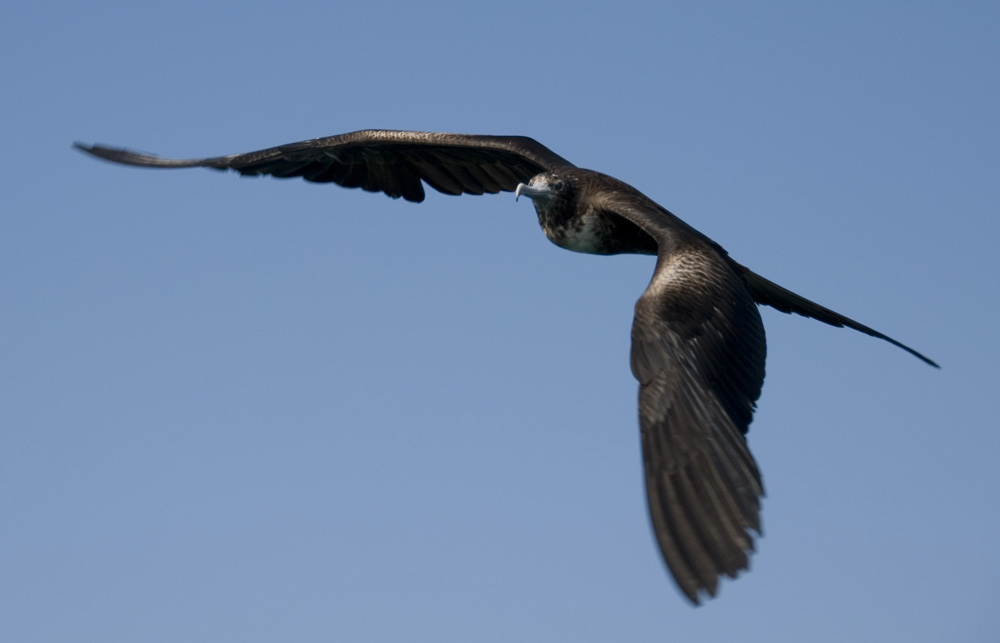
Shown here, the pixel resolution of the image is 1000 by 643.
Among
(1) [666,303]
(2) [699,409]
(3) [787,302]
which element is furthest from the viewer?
(3) [787,302]

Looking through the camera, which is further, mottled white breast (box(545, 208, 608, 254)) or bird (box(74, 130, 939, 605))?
mottled white breast (box(545, 208, 608, 254))

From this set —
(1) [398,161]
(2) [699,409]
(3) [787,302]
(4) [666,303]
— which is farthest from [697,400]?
(1) [398,161]

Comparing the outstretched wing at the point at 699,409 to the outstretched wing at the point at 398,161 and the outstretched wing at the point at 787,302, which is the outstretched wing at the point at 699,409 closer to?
the outstretched wing at the point at 787,302

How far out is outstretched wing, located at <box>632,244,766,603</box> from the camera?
6633mm

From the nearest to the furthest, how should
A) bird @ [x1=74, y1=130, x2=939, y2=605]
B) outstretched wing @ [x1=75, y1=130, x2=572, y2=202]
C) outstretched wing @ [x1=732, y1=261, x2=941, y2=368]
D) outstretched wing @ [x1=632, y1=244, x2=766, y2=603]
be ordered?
outstretched wing @ [x1=632, y1=244, x2=766, y2=603] < bird @ [x1=74, y1=130, x2=939, y2=605] < outstretched wing @ [x1=732, y1=261, x2=941, y2=368] < outstretched wing @ [x1=75, y1=130, x2=572, y2=202]

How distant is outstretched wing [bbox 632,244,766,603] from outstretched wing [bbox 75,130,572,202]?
288 cm

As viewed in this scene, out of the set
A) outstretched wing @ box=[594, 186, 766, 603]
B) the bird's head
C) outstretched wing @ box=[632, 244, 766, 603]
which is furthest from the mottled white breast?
outstretched wing @ box=[632, 244, 766, 603]

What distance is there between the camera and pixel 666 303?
8.38 metres

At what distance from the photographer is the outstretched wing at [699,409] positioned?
6633 mm

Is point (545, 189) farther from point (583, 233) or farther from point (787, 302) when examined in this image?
point (787, 302)

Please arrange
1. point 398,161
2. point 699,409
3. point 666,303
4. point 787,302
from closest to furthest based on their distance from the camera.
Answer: point 699,409
point 666,303
point 787,302
point 398,161

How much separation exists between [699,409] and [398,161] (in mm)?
5431

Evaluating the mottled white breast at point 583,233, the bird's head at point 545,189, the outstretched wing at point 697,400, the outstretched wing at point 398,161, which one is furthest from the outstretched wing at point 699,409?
the outstretched wing at point 398,161

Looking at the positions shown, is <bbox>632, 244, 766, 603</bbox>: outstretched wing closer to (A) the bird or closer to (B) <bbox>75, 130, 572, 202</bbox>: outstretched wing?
(A) the bird
